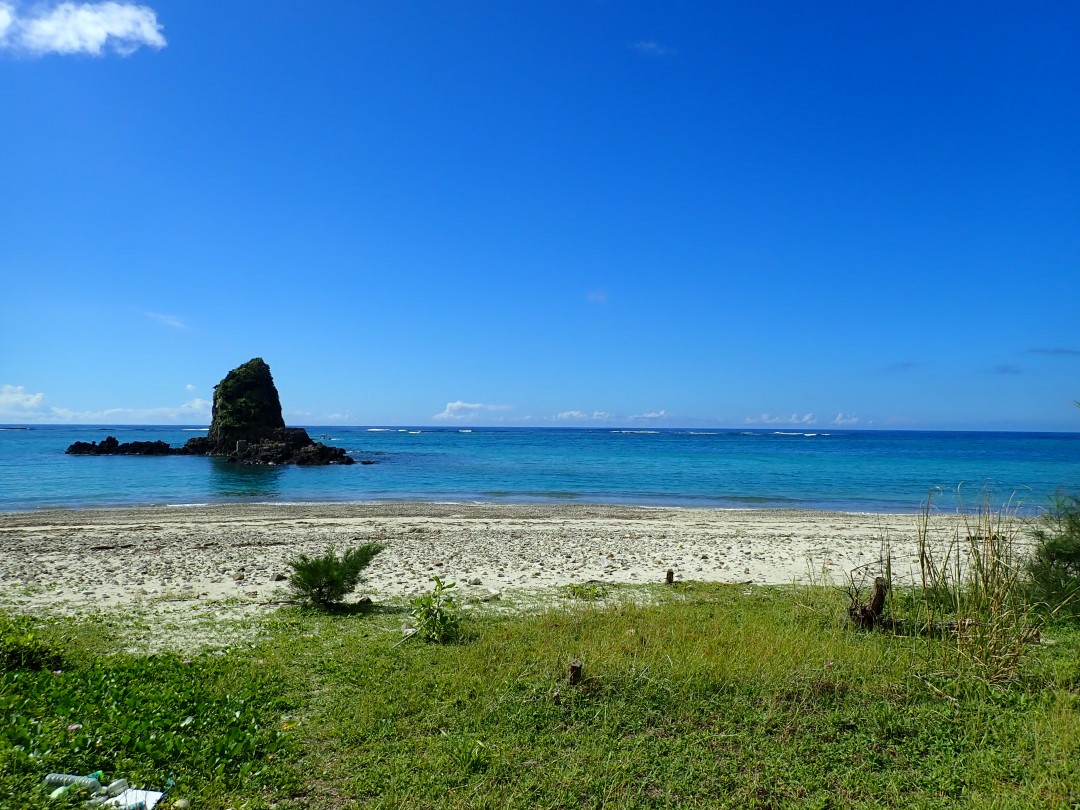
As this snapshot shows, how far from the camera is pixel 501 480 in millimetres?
46062

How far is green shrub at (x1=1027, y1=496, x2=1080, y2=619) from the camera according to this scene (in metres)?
9.45

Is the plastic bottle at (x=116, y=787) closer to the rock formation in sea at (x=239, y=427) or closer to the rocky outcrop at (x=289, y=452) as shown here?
the rocky outcrop at (x=289, y=452)

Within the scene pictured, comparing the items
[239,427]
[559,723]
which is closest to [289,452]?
[239,427]

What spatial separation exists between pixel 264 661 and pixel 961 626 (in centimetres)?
853

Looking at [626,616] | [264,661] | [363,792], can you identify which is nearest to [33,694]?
[264,661]

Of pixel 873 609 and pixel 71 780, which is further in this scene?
pixel 873 609

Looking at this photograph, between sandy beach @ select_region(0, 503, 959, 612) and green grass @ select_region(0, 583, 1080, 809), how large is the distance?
4394mm

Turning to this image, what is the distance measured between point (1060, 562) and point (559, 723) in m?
8.76

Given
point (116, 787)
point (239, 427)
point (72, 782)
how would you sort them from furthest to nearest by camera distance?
point (239, 427), point (116, 787), point (72, 782)

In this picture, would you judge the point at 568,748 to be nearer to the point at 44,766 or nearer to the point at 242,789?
the point at 242,789

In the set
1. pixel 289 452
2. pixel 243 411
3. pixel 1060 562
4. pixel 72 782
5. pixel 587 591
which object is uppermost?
pixel 243 411

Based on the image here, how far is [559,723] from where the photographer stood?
6172 millimetres

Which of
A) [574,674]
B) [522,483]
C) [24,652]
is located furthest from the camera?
[522,483]

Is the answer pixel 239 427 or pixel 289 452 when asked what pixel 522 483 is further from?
pixel 239 427
